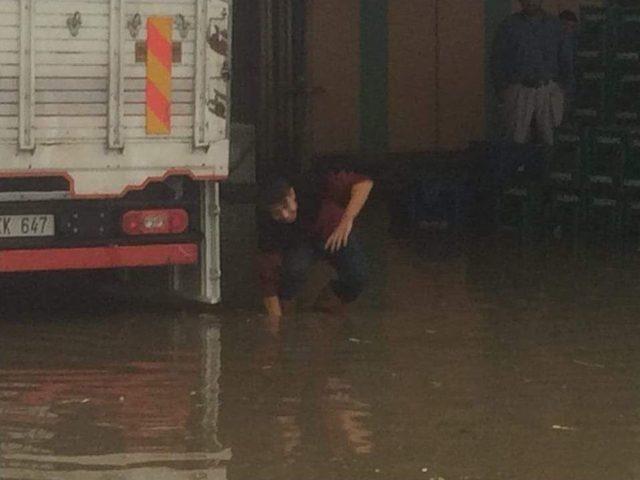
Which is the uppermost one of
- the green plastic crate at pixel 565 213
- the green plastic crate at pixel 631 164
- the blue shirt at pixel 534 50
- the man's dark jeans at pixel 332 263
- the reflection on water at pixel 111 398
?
the blue shirt at pixel 534 50

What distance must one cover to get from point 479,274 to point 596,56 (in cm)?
463

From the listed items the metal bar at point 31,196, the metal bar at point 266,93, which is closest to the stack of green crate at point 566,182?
the metal bar at point 266,93

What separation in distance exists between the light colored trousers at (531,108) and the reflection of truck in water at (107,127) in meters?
7.82

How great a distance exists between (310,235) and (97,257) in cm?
143

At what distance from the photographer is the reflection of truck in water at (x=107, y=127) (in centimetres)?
1080

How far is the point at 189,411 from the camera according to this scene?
8.93 metres

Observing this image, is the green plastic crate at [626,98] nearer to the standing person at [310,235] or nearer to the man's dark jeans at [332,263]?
the man's dark jeans at [332,263]

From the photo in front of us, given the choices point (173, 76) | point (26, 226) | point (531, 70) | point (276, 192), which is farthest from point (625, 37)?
point (26, 226)

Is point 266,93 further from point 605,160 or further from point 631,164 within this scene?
point 631,164

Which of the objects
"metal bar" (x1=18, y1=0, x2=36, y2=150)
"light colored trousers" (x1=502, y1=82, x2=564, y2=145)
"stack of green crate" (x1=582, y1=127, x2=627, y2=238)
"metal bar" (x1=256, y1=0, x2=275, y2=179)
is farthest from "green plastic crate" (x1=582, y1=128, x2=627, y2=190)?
"metal bar" (x1=18, y1=0, x2=36, y2=150)

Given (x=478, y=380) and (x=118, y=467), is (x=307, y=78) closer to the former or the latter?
(x=478, y=380)

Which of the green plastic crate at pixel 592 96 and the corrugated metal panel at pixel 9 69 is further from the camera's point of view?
the green plastic crate at pixel 592 96

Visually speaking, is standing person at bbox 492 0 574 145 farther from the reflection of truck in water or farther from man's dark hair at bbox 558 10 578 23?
the reflection of truck in water

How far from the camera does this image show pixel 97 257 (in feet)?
37.0
